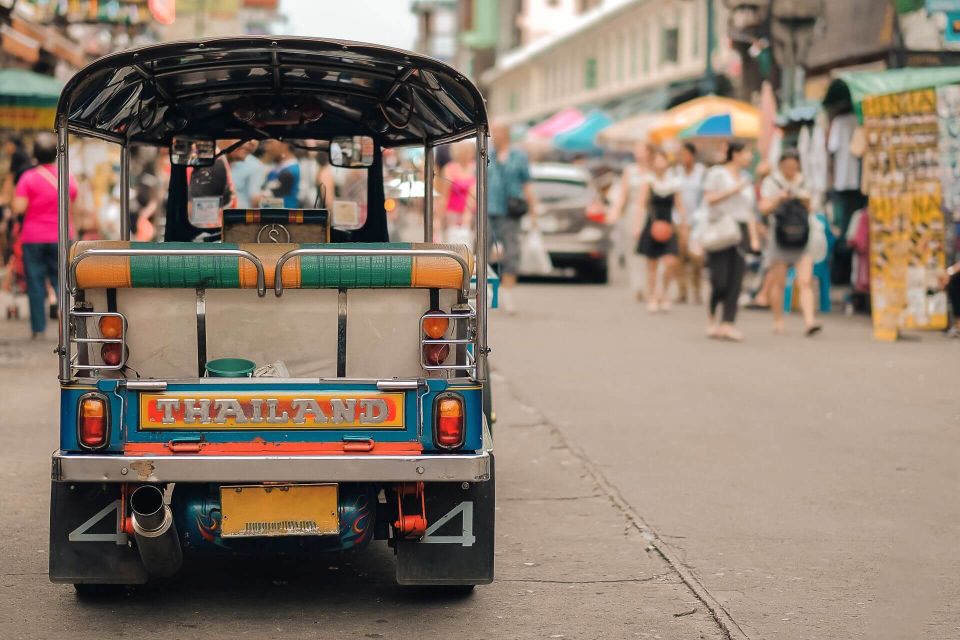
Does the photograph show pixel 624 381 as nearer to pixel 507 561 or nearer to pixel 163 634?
pixel 507 561

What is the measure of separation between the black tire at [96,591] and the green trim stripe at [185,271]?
1.13 meters

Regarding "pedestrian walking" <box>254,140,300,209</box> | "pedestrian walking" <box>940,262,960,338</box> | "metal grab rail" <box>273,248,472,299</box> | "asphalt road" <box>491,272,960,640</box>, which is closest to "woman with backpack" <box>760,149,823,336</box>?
"asphalt road" <box>491,272,960,640</box>

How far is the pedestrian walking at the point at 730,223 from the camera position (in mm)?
14500

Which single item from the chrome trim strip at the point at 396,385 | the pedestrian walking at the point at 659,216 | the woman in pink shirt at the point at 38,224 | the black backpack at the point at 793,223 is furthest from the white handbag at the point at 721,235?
the chrome trim strip at the point at 396,385

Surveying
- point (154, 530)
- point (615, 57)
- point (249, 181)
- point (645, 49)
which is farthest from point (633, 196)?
point (615, 57)

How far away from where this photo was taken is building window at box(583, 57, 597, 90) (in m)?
60.7

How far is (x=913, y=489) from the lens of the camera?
7.86 metres

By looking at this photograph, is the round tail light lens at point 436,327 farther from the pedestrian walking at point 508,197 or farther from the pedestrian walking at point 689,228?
the pedestrian walking at point 689,228

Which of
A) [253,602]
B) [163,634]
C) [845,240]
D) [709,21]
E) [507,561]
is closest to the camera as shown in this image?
[163,634]

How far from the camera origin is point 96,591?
5.59 metres

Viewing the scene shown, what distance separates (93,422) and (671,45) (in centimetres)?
4285

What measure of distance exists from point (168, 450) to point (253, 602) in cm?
78

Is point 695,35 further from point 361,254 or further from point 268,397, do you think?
point 268,397

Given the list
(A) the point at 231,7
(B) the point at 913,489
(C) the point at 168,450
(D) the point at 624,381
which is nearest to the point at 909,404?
(D) the point at 624,381
